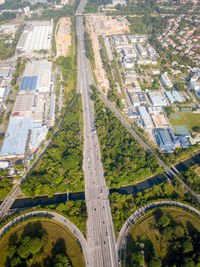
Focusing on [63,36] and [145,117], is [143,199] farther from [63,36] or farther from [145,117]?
[63,36]

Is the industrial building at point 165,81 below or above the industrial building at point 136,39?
below

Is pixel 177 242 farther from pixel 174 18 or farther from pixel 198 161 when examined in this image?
pixel 174 18

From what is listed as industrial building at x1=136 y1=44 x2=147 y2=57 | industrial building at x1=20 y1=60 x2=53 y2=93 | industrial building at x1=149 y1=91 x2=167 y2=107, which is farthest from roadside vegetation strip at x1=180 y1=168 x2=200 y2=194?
industrial building at x1=136 y1=44 x2=147 y2=57

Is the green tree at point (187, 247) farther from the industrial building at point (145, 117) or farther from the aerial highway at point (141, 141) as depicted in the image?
the industrial building at point (145, 117)

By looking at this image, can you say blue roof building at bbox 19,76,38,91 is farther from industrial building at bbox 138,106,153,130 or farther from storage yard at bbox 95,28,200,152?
industrial building at bbox 138,106,153,130

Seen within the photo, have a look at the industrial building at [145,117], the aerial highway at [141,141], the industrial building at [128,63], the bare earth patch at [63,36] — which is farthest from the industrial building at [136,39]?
the industrial building at [145,117]

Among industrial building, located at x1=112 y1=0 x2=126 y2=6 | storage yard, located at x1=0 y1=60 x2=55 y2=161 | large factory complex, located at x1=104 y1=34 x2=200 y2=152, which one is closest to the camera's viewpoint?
storage yard, located at x1=0 y1=60 x2=55 y2=161
